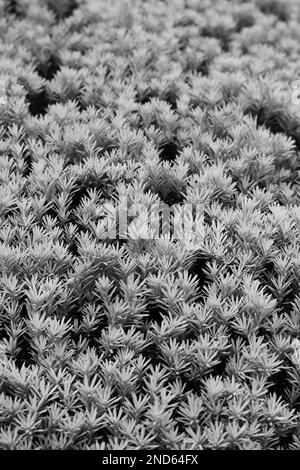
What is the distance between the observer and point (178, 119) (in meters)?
2.76

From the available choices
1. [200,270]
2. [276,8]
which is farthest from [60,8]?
[200,270]

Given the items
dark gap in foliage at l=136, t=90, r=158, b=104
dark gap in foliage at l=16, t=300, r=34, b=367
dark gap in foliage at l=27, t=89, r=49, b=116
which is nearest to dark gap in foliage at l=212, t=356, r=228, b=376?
dark gap in foliage at l=16, t=300, r=34, b=367

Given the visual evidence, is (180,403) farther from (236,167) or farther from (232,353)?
(236,167)

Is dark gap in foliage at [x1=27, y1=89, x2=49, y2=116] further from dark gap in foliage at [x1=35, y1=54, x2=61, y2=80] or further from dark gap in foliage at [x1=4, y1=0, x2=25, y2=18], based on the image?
dark gap in foliage at [x1=4, y1=0, x2=25, y2=18]

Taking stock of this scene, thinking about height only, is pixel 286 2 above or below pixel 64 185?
above

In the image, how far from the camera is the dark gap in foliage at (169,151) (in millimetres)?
2613

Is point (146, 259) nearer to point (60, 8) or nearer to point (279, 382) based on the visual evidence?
point (279, 382)

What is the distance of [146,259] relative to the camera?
191 cm

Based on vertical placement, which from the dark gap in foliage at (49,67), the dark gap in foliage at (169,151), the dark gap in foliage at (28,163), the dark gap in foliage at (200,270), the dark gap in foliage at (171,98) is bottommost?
the dark gap in foliage at (200,270)

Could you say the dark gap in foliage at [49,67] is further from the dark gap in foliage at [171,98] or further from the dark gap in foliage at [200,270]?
the dark gap in foliage at [200,270]

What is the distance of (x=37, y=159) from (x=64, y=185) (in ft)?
0.81

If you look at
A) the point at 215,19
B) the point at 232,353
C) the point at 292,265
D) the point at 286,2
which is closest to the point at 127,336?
the point at 232,353

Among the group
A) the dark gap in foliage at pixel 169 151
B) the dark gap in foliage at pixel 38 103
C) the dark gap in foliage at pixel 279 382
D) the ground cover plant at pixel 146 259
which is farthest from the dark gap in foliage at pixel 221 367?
the dark gap in foliage at pixel 38 103

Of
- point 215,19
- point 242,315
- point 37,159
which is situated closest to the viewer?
point 242,315
